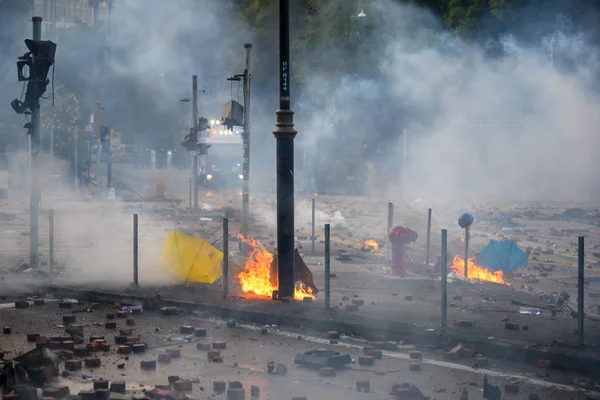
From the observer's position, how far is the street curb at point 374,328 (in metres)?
8.01

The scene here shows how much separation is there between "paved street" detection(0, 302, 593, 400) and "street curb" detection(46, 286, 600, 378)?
171mm

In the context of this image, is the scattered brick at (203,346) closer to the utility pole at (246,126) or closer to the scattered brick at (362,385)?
the scattered brick at (362,385)

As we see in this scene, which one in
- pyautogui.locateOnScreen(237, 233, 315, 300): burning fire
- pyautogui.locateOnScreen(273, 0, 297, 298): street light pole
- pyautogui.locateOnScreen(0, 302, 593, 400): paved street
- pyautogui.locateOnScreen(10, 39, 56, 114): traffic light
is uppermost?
pyautogui.locateOnScreen(10, 39, 56, 114): traffic light

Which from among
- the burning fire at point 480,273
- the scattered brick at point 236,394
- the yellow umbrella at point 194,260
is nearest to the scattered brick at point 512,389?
the scattered brick at point 236,394

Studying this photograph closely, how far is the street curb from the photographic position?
26.3ft

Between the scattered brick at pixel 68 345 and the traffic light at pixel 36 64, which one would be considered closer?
the scattered brick at pixel 68 345

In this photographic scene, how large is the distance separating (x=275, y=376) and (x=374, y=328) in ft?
6.60

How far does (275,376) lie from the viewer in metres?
7.82

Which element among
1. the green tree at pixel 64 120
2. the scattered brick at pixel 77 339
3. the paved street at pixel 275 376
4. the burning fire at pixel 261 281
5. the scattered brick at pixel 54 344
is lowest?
the paved street at pixel 275 376

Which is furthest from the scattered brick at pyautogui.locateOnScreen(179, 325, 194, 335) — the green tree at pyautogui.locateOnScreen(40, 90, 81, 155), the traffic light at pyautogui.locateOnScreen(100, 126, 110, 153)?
the green tree at pyautogui.locateOnScreen(40, 90, 81, 155)

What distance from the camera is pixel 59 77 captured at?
55.2m

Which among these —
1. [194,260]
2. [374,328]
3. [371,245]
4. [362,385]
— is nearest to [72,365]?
[362,385]

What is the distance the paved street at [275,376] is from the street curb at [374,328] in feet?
0.56

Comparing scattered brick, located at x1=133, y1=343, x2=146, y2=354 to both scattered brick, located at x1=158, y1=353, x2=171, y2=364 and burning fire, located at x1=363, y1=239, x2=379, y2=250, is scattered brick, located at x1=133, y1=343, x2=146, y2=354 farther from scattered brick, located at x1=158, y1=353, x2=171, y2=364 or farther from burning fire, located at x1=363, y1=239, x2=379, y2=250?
burning fire, located at x1=363, y1=239, x2=379, y2=250
